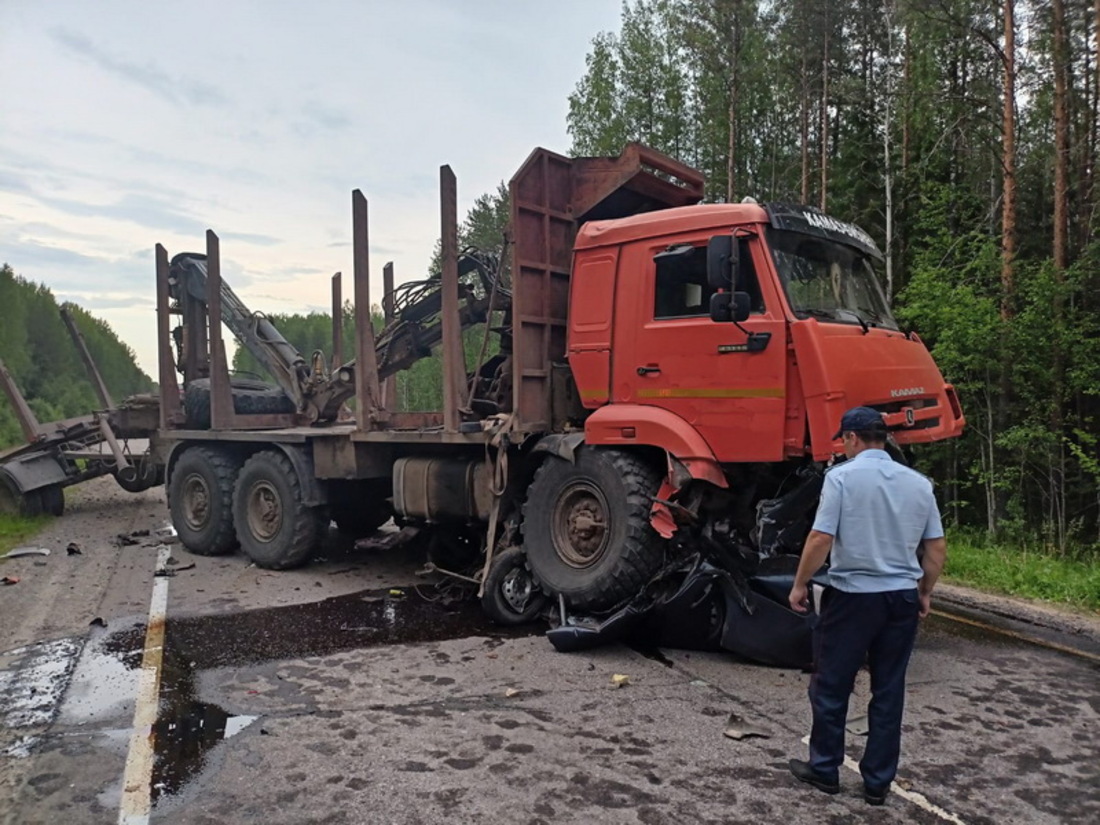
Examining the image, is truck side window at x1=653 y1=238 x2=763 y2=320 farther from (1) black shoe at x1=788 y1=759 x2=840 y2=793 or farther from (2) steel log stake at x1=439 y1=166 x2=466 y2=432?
(1) black shoe at x1=788 y1=759 x2=840 y2=793

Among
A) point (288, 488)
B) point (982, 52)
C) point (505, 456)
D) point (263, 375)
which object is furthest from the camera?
point (982, 52)

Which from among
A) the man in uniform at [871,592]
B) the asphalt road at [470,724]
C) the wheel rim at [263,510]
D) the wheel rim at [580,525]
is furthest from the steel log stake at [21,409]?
the man in uniform at [871,592]

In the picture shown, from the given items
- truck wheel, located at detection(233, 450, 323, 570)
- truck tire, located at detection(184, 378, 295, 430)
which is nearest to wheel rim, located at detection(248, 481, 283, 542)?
truck wheel, located at detection(233, 450, 323, 570)

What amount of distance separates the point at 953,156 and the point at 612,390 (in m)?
14.4

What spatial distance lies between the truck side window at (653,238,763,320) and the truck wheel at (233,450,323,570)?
456 cm

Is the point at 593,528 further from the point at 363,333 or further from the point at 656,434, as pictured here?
the point at 363,333

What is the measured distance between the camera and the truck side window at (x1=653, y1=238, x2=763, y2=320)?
18.6ft

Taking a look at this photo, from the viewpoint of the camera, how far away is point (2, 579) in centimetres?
781

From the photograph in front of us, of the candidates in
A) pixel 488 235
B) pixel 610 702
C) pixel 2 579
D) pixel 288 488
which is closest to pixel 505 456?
pixel 610 702

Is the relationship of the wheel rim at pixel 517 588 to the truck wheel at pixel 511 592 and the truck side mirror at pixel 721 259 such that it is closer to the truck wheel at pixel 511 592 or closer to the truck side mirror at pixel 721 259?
the truck wheel at pixel 511 592

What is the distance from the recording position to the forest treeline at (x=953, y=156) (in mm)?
11516

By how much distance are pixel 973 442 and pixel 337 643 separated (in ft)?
34.7

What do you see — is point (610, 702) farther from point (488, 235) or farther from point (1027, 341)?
point (488, 235)

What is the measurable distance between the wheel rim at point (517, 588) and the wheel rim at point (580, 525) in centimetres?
49
